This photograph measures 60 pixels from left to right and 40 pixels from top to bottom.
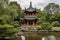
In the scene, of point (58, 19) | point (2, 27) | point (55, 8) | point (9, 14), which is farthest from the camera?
point (55, 8)

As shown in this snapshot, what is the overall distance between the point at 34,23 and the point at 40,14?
701 centimetres

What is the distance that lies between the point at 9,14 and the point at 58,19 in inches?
1136

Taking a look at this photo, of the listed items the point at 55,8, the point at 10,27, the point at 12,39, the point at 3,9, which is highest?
the point at 3,9

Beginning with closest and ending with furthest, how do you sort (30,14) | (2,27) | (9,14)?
(2,27) < (9,14) < (30,14)

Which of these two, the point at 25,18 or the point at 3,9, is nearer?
the point at 3,9

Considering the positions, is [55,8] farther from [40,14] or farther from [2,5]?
[2,5]

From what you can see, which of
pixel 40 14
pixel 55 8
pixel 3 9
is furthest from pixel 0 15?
pixel 55 8

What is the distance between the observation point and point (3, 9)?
18.8 m

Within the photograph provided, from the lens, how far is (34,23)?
161 ft

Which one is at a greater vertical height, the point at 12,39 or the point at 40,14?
the point at 12,39

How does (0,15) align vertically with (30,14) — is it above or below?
above

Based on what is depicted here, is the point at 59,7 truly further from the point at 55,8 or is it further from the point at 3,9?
the point at 3,9

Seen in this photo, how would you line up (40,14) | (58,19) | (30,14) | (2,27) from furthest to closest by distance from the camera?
(40,14) < (30,14) < (58,19) < (2,27)

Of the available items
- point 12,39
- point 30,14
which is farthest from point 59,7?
point 12,39
